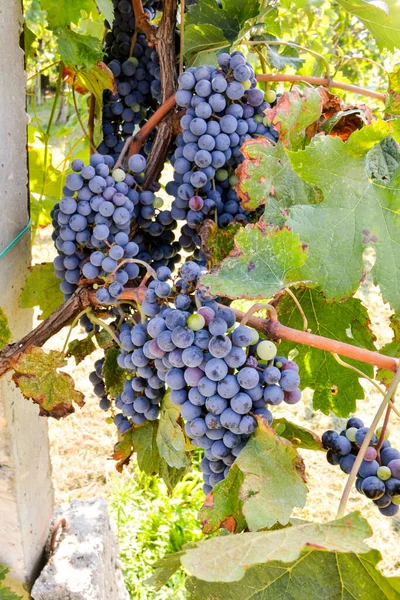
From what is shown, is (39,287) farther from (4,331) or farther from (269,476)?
(269,476)

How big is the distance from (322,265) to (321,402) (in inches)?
16.3

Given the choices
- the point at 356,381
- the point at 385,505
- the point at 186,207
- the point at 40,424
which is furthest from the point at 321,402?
the point at 40,424

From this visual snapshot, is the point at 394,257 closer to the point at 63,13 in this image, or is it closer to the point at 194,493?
the point at 63,13

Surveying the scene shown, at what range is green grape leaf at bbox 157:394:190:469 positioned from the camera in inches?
39.0

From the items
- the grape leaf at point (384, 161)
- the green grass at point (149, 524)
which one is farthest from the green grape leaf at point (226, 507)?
the green grass at point (149, 524)

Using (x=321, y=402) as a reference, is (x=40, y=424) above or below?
below

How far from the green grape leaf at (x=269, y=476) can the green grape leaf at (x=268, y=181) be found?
373mm

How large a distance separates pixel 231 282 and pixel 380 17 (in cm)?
73

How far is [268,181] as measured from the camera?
1036mm

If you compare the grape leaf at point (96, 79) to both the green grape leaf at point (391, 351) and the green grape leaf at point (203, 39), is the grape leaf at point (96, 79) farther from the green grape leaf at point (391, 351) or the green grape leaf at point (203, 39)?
the green grape leaf at point (391, 351)

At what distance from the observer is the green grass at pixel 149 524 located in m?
2.30

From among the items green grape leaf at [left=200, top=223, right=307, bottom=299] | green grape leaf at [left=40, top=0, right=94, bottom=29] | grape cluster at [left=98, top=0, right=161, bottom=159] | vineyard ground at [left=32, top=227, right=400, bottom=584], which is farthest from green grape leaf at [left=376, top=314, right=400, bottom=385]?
vineyard ground at [left=32, top=227, right=400, bottom=584]

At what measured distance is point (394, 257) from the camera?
1004 millimetres

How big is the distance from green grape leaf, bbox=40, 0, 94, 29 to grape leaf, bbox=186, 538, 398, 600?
1.02m
